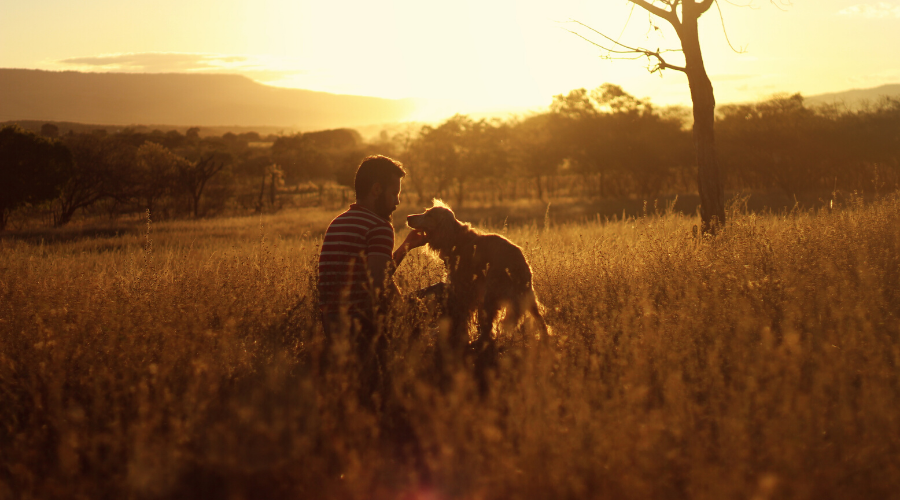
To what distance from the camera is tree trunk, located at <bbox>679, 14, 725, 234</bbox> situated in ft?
24.7

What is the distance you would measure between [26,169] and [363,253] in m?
23.3

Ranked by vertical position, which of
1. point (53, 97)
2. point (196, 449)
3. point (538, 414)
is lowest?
point (196, 449)

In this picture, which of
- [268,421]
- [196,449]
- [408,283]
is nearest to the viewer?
[196,449]

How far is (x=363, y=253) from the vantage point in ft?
13.2

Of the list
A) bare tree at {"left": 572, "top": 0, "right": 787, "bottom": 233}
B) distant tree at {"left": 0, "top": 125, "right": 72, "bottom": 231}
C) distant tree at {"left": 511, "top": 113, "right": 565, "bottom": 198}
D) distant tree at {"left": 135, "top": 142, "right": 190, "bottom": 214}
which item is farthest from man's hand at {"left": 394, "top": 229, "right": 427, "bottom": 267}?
distant tree at {"left": 511, "top": 113, "right": 565, "bottom": 198}

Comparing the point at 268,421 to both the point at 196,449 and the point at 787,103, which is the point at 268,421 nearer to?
the point at 196,449

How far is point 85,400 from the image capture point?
3486 millimetres

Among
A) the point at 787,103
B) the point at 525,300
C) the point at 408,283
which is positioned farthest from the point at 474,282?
the point at 787,103

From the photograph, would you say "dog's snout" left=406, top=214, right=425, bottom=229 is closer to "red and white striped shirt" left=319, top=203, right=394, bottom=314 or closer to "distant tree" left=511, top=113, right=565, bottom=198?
"red and white striped shirt" left=319, top=203, right=394, bottom=314

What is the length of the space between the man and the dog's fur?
1.04 ft

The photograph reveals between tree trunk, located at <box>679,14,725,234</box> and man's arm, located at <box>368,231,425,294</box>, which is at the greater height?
tree trunk, located at <box>679,14,725,234</box>

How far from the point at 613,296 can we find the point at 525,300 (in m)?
1.26

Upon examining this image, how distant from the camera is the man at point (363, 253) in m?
3.96

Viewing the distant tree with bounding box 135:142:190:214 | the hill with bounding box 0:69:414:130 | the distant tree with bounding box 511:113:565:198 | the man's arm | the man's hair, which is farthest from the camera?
the hill with bounding box 0:69:414:130
